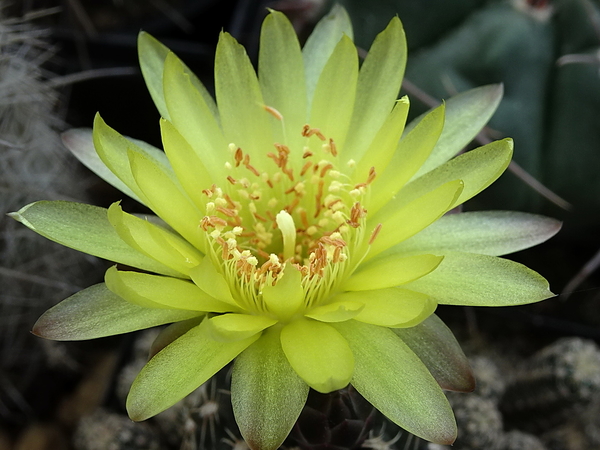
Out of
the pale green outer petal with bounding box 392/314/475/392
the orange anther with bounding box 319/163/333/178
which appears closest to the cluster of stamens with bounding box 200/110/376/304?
the orange anther with bounding box 319/163/333/178

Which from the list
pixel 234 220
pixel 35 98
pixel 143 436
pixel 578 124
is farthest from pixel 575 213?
pixel 35 98

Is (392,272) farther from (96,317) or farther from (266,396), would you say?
(96,317)

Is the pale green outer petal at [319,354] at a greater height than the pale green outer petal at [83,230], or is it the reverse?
the pale green outer petal at [83,230]

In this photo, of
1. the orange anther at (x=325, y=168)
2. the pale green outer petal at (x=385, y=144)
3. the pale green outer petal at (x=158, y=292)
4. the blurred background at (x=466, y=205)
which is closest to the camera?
the pale green outer petal at (x=158, y=292)

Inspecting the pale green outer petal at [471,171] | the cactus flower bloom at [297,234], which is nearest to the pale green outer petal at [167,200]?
the cactus flower bloom at [297,234]

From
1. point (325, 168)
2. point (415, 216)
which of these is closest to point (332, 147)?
point (325, 168)

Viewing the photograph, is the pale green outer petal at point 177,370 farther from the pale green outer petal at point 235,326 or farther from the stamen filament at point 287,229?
the stamen filament at point 287,229
